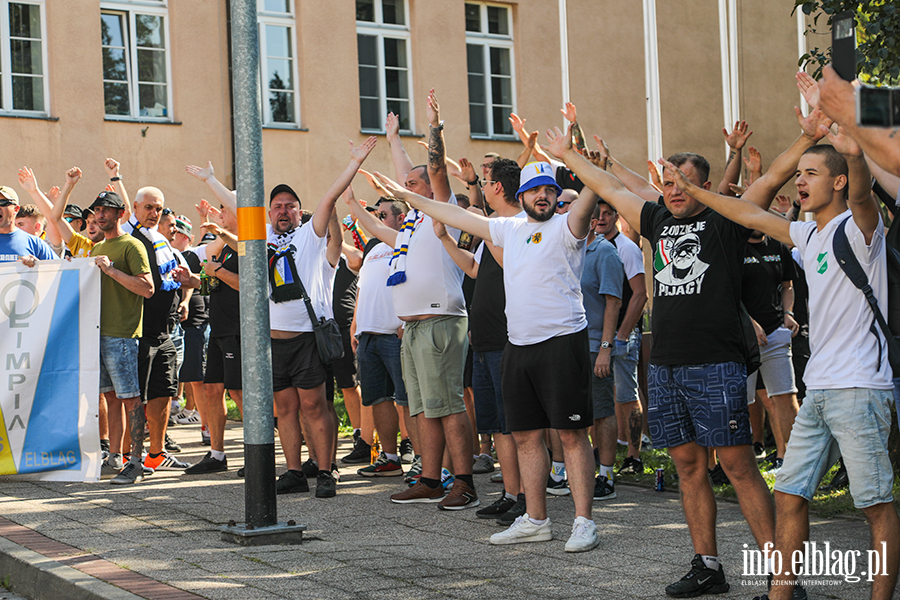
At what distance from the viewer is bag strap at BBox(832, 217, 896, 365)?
14.0 feet

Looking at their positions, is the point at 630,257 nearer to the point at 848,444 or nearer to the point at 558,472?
the point at 558,472

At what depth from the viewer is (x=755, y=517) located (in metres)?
4.86

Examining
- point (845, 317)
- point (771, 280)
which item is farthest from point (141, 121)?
point (845, 317)

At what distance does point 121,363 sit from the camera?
8648mm

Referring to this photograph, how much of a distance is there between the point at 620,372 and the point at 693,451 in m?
3.86

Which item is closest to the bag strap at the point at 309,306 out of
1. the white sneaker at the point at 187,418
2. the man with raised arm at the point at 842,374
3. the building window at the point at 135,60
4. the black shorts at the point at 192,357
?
the black shorts at the point at 192,357

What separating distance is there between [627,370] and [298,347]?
2.78 metres

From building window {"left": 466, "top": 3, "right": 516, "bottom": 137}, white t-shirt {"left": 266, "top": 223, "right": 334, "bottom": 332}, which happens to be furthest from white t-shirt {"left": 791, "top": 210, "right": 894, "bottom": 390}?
building window {"left": 466, "top": 3, "right": 516, "bottom": 137}

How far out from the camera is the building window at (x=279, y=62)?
62.8 feet

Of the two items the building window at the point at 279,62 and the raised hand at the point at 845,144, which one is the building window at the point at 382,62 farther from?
the raised hand at the point at 845,144

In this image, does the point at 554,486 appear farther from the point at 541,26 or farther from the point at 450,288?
the point at 541,26

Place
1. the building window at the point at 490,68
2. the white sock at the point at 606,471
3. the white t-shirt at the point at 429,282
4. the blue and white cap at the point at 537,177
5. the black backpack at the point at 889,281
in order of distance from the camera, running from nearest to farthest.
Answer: the black backpack at the point at 889,281
the blue and white cap at the point at 537,177
the white t-shirt at the point at 429,282
the white sock at the point at 606,471
the building window at the point at 490,68

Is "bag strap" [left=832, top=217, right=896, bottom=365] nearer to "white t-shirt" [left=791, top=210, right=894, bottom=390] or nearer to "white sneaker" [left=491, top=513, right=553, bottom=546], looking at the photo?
"white t-shirt" [left=791, top=210, right=894, bottom=390]

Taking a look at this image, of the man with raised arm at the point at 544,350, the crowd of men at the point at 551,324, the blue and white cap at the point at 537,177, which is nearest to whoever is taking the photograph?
the crowd of men at the point at 551,324
